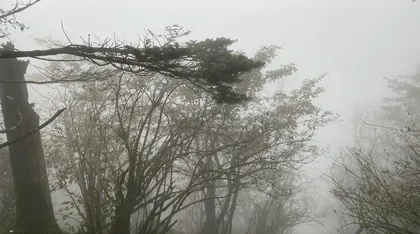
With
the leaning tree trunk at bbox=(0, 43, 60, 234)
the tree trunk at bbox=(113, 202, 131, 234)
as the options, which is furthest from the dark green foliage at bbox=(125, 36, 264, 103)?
the leaning tree trunk at bbox=(0, 43, 60, 234)

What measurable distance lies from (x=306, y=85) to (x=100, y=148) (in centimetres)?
983

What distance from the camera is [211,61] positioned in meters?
4.29

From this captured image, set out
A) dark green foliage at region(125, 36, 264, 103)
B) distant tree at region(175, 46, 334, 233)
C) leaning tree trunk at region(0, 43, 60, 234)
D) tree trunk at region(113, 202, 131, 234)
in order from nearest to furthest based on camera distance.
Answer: dark green foliage at region(125, 36, 264, 103) → tree trunk at region(113, 202, 131, 234) → leaning tree trunk at region(0, 43, 60, 234) → distant tree at region(175, 46, 334, 233)

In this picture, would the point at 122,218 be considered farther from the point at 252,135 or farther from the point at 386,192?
the point at 252,135

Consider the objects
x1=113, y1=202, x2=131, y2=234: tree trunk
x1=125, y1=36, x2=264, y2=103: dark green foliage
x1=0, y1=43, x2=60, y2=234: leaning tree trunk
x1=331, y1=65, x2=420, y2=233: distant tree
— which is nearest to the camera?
x1=125, y1=36, x2=264, y2=103: dark green foliage

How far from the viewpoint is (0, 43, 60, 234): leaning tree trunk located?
6.60 m

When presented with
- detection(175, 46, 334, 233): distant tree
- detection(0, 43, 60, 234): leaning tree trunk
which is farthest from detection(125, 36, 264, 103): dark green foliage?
detection(0, 43, 60, 234): leaning tree trunk

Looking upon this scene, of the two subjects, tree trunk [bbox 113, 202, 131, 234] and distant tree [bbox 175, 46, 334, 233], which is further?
distant tree [bbox 175, 46, 334, 233]

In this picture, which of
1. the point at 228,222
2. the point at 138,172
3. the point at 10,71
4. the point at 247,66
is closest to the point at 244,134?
the point at 228,222

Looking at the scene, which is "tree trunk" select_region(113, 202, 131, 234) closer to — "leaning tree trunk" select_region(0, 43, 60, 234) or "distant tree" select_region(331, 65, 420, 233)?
"leaning tree trunk" select_region(0, 43, 60, 234)

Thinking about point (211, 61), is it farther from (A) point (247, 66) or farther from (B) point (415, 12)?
(B) point (415, 12)

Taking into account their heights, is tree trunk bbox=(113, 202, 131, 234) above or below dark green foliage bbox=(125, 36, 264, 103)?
below

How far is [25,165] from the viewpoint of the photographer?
676 cm

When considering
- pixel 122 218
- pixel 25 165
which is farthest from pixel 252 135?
pixel 25 165
